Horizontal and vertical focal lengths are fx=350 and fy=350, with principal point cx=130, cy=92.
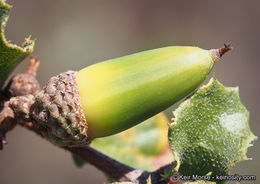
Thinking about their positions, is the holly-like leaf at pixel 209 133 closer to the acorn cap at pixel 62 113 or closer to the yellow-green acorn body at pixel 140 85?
the yellow-green acorn body at pixel 140 85

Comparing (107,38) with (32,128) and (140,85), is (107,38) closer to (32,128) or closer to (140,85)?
(32,128)

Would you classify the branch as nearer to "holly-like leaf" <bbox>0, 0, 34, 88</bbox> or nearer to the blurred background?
"holly-like leaf" <bbox>0, 0, 34, 88</bbox>

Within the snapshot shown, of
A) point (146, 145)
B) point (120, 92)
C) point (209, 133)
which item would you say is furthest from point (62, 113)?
point (146, 145)

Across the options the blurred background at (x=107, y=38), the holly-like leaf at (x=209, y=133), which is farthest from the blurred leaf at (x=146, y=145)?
the blurred background at (x=107, y=38)

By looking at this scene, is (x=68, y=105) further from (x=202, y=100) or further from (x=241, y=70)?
(x=241, y=70)

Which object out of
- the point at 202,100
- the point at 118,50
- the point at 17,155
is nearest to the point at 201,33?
the point at 118,50

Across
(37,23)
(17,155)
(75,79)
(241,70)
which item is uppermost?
(37,23)

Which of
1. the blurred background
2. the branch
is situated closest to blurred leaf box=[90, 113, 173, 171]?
the branch

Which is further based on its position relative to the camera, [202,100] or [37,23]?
[37,23]
